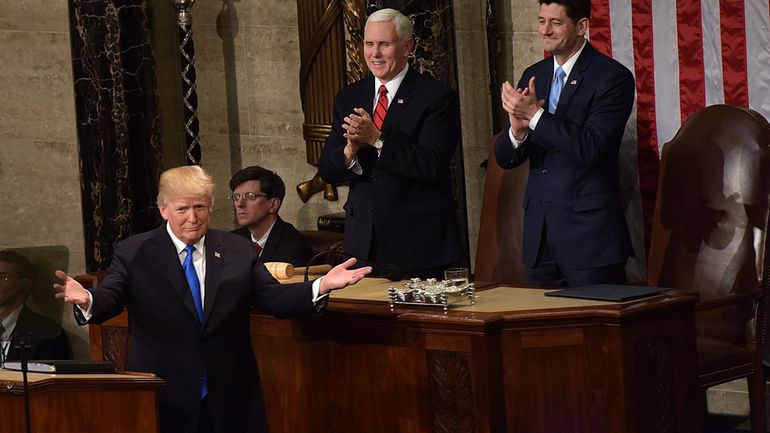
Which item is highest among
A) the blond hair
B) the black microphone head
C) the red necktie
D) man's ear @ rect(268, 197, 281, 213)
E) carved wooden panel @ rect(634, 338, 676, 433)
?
the red necktie

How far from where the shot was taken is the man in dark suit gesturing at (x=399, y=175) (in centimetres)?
576

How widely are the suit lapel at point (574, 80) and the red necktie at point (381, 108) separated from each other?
77 centimetres

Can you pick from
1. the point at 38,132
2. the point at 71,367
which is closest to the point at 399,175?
the point at 71,367

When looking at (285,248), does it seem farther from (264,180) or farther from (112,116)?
(112,116)

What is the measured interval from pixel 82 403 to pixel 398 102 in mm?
2229

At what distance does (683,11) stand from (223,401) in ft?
11.3

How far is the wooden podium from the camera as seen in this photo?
162 inches

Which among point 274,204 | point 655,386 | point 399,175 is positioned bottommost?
point 655,386

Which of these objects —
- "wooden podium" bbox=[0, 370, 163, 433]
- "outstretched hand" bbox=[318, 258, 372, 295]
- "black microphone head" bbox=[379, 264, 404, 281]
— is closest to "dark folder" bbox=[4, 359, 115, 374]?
"wooden podium" bbox=[0, 370, 163, 433]

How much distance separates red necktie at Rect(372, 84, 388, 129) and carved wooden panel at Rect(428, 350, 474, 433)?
4.71ft

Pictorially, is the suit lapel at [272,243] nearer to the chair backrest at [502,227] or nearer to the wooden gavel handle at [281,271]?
the wooden gavel handle at [281,271]

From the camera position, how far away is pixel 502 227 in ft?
22.4

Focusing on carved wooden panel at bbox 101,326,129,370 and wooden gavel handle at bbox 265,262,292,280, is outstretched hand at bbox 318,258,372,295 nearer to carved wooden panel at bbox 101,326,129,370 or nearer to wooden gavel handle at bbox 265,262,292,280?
wooden gavel handle at bbox 265,262,292,280

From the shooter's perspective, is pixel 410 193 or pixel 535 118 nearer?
pixel 535 118
